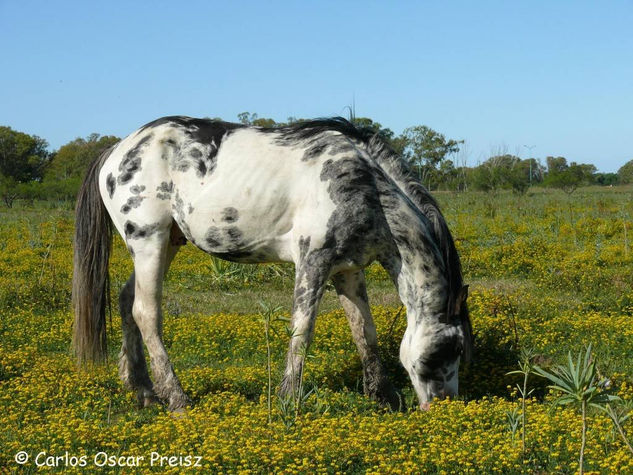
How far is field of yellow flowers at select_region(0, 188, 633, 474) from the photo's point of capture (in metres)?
4.81

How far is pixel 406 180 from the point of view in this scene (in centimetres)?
619

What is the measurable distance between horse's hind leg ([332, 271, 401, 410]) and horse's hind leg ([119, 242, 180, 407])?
1.79 metres

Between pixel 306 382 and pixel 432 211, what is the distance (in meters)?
2.09

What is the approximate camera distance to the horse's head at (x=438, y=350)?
594 cm

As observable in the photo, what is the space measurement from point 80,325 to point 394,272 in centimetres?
310

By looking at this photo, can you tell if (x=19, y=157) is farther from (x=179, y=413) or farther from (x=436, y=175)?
(x=179, y=413)

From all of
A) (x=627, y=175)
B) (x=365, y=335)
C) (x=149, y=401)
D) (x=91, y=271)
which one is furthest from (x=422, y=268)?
(x=627, y=175)

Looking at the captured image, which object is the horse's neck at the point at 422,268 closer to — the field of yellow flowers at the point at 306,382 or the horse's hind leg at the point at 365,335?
the horse's hind leg at the point at 365,335

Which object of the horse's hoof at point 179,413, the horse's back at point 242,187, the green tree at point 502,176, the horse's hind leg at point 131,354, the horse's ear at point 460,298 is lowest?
the horse's hoof at point 179,413

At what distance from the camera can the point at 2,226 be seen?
1997 centimetres

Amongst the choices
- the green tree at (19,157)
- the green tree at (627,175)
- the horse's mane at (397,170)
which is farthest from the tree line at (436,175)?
the green tree at (627,175)

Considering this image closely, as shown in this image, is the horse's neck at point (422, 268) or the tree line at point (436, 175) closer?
the horse's neck at point (422, 268)

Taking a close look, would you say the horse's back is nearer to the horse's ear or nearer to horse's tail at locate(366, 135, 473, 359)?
horse's tail at locate(366, 135, 473, 359)

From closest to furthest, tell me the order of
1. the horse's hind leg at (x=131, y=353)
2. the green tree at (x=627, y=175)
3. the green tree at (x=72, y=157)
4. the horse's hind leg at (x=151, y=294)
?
the horse's hind leg at (x=151, y=294), the horse's hind leg at (x=131, y=353), the green tree at (x=72, y=157), the green tree at (x=627, y=175)
